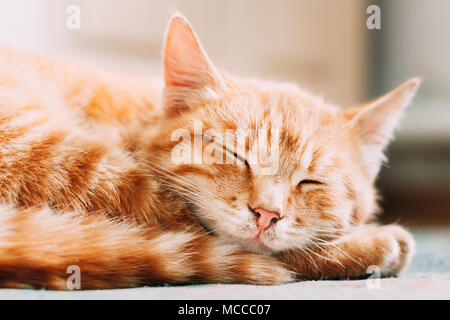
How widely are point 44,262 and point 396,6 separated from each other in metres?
3.43

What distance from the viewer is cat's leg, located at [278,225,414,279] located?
1146 mm

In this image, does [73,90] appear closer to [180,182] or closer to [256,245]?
[180,182]

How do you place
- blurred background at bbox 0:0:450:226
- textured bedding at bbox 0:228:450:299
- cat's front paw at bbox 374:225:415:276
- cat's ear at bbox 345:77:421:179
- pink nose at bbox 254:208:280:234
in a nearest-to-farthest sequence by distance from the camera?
textured bedding at bbox 0:228:450:299 → pink nose at bbox 254:208:280:234 → cat's front paw at bbox 374:225:415:276 → cat's ear at bbox 345:77:421:179 → blurred background at bbox 0:0:450:226

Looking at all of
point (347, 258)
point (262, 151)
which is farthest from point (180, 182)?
point (347, 258)

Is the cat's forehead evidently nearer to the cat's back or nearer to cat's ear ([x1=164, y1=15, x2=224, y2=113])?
cat's ear ([x1=164, y1=15, x2=224, y2=113])

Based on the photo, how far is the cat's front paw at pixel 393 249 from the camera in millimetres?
1167

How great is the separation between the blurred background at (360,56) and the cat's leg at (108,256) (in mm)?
1990

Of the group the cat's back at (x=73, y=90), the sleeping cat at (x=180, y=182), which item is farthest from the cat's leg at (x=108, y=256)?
the cat's back at (x=73, y=90)

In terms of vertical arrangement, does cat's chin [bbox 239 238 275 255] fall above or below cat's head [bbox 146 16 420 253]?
below

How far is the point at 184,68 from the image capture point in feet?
4.28

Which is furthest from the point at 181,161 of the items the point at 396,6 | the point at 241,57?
the point at 396,6

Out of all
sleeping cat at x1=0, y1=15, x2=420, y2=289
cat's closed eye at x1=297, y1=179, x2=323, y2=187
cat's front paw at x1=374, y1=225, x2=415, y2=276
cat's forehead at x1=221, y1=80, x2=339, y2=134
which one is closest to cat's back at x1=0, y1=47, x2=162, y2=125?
sleeping cat at x1=0, y1=15, x2=420, y2=289

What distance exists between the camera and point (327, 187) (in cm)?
121

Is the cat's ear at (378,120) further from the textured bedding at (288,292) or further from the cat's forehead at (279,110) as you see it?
the textured bedding at (288,292)
